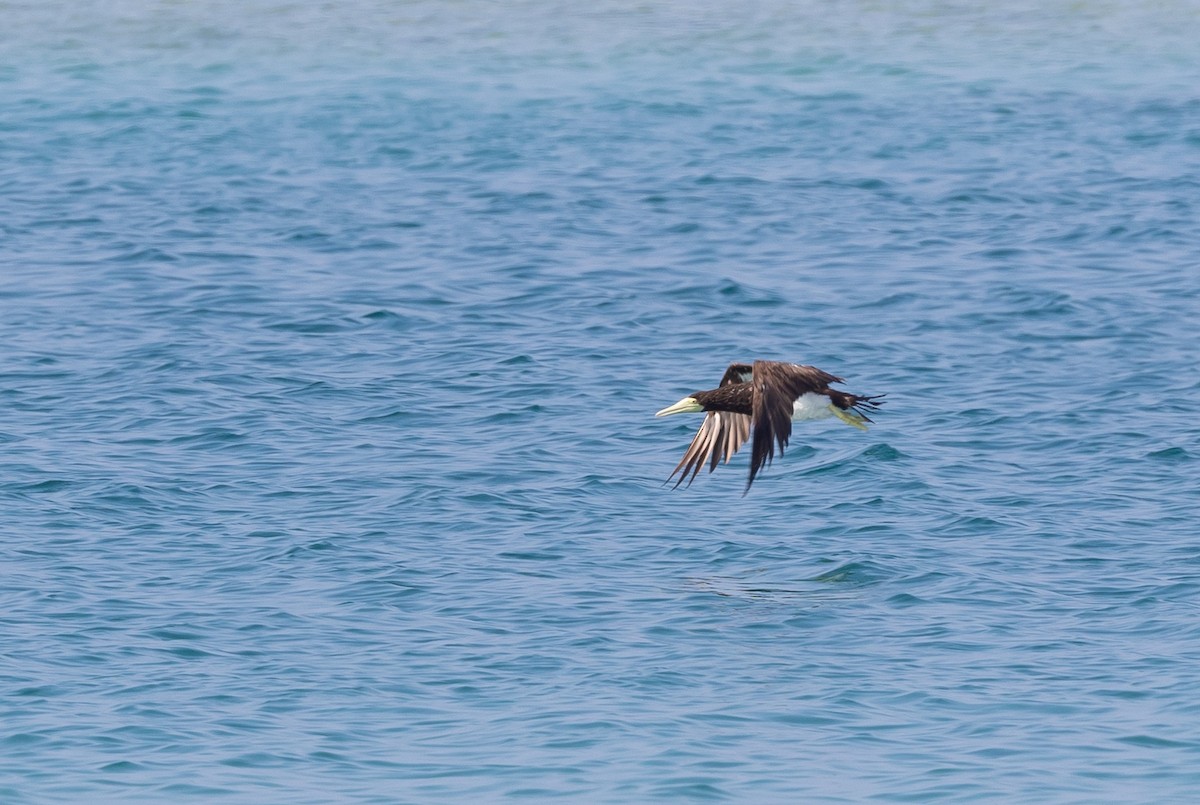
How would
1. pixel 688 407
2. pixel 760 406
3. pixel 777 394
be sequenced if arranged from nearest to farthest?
pixel 760 406
pixel 777 394
pixel 688 407

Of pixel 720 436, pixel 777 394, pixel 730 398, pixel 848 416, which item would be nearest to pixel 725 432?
pixel 720 436

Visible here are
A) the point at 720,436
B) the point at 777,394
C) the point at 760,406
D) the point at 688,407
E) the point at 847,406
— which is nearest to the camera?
the point at 760,406

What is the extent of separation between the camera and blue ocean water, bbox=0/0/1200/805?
43.7ft

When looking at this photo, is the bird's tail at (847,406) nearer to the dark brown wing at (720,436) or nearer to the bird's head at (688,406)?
the dark brown wing at (720,436)

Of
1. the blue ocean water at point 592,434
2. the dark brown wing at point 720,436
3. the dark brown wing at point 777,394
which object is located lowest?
the blue ocean water at point 592,434

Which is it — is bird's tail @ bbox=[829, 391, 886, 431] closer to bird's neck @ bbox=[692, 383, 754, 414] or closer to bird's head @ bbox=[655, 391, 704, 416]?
bird's neck @ bbox=[692, 383, 754, 414]

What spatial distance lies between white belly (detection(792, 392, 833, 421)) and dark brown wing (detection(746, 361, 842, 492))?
5.1 inches

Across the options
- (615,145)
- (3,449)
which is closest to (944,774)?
(3,449)

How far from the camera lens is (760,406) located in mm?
15633

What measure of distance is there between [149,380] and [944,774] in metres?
12.6

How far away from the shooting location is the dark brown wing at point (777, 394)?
15250mm

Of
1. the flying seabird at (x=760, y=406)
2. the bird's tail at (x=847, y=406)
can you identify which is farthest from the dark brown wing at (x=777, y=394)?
the bird's tail at (x=847, y=406)

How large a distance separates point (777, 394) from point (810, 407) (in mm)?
806

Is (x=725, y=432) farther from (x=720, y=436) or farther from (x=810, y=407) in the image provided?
(x=810, y=407)
